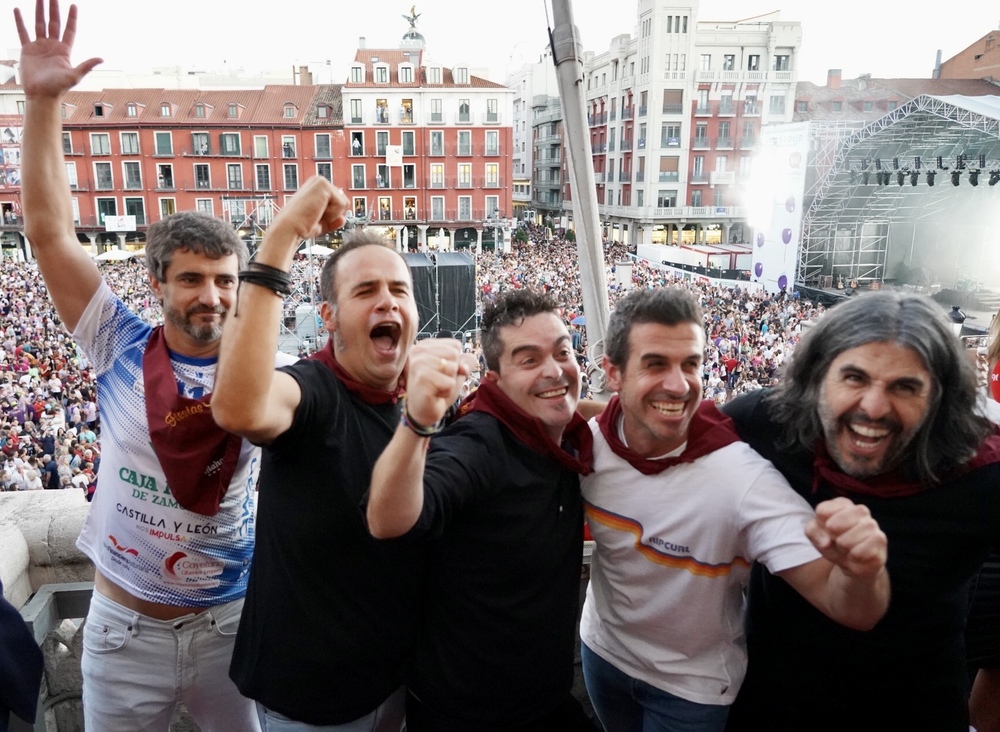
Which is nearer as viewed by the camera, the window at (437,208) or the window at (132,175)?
the window at (132,175)

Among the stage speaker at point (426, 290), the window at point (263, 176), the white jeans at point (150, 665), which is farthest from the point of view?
the window at point (263, 176)

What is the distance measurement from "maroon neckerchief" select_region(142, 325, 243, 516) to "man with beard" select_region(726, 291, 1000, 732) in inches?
44.4

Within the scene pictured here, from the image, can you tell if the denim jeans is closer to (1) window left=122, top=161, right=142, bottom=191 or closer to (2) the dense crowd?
(2) the dense crowd

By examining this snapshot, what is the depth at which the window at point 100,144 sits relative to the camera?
2058 cm

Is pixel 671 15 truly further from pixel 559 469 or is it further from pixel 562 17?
pixel 559 469

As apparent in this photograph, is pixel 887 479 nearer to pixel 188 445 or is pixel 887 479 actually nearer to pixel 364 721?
pixel 364 721

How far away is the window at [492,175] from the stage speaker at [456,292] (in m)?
13.4

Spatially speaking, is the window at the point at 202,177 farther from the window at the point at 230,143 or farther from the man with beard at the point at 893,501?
the man with beard at the point at 893,501

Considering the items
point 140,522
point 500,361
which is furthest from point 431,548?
point 140,522

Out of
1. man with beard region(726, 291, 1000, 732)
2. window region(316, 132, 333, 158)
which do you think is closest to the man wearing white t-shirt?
man with beard region(726, 291, 1000, 732)

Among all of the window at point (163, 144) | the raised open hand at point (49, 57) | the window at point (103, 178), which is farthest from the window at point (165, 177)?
the raised open hand at point (49, 57)

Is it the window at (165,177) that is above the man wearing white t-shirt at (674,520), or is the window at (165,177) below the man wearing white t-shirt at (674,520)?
above

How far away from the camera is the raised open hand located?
4.24 ft

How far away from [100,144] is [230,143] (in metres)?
3.89
